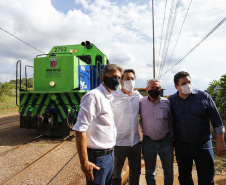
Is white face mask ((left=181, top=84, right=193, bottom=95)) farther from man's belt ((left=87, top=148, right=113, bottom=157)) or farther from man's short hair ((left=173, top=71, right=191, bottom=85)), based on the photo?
man's belt ((left=87, top=148, right=113, bottom=157))

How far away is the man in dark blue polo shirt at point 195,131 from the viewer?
2100 millimetres

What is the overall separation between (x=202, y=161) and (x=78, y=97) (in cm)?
392

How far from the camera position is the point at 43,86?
18.0ft

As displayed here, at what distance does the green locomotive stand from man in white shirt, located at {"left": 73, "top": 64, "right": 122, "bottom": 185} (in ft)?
11.6

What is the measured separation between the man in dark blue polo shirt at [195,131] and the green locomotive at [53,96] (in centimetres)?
338

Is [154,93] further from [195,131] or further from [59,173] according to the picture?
[59,173]

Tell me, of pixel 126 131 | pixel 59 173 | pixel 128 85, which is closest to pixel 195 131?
pixel 126 131

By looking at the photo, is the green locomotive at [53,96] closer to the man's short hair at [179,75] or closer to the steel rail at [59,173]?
the steel rail at [59,173]

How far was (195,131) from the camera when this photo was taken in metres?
2.12

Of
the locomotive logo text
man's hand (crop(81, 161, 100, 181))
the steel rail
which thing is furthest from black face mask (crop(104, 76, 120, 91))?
the locomotive logo text

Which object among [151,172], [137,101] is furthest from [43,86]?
[151,172]

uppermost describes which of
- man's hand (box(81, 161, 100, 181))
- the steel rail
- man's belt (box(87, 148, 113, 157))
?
man's belt (box(87, 148, 113, 157))

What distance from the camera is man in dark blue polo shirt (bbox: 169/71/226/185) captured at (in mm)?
2100

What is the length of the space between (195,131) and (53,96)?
4310 mm
